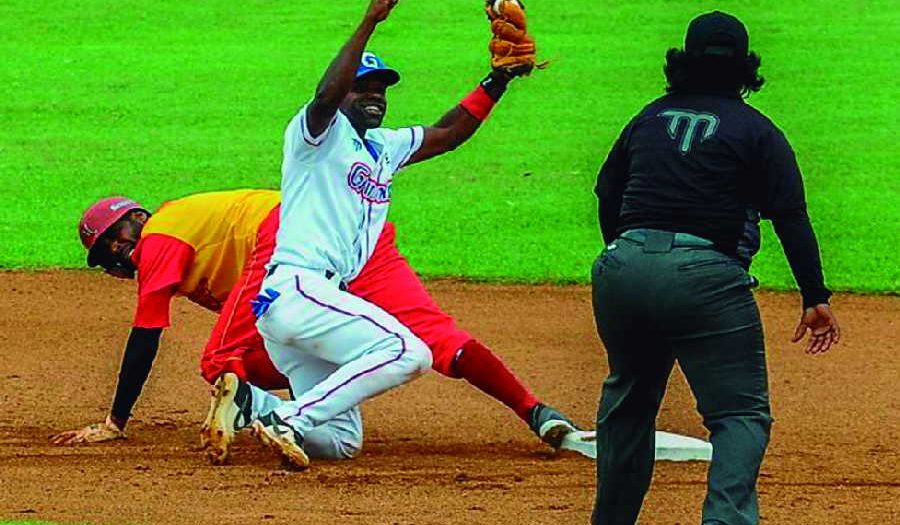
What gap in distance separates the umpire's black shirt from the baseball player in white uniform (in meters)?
1.39

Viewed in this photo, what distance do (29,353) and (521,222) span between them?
14.8 ft

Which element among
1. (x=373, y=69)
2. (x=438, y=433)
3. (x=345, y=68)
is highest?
(x=345, y=68)

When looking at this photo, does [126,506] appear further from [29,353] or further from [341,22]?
[341,22]

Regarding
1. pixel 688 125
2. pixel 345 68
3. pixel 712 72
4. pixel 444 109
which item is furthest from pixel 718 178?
pixel 444 109

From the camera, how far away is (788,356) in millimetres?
9078

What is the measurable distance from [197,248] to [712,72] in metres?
2.57

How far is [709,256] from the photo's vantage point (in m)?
5.16

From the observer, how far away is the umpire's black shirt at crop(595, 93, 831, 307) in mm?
5113

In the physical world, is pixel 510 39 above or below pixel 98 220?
above

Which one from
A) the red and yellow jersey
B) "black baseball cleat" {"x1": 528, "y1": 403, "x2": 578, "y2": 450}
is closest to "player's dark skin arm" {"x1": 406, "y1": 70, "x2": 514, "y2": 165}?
the red and yellow jersey

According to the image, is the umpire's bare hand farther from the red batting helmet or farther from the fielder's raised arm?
the red batting helmet

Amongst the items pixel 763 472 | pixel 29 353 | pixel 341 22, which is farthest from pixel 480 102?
pixel 341 22

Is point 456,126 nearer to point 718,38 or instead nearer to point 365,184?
point 365,184

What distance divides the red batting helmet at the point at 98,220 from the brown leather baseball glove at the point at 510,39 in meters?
1.63
